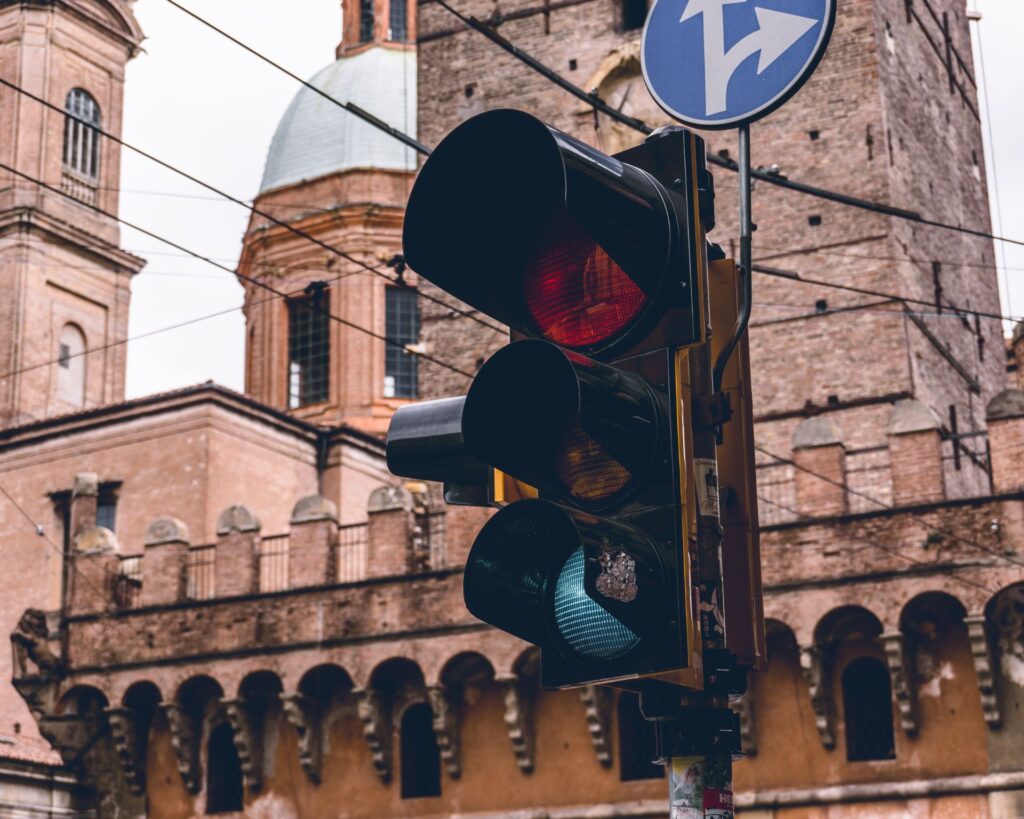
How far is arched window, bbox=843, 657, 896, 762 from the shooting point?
22609 mm

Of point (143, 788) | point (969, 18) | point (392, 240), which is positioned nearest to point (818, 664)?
point (143, 788)

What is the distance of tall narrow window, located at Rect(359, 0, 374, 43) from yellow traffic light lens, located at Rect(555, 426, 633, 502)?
46.8m

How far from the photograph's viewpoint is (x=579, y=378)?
3.60m

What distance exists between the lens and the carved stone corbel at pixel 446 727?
80.7 ft

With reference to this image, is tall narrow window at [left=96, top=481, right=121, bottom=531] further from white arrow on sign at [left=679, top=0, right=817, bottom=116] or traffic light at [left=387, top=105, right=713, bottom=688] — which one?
traffic light at [left=387, top=105, right=713, bottom=688]

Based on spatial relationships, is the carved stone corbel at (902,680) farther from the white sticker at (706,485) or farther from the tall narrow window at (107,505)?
the white sticker at (706,485)

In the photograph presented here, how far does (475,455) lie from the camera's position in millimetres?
3902

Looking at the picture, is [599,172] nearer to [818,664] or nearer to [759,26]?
[759,26]

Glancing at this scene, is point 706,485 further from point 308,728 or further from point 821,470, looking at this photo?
point 308,728

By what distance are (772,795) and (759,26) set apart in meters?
18.9

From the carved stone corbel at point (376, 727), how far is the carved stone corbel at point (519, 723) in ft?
5.92

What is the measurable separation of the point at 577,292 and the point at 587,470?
0.39 m

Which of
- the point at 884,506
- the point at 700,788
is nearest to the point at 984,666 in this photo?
the point at 884,506

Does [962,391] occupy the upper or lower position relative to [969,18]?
lower
